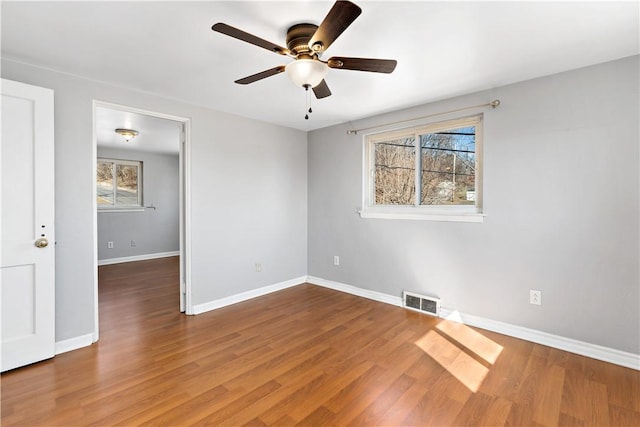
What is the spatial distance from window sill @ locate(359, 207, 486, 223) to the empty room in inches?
1.3

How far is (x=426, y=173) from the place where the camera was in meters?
3.46

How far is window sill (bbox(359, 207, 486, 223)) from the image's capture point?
3.04 m

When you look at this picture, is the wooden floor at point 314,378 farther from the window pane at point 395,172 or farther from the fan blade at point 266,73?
the fan blade at point 266,73

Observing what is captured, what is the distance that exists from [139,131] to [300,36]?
155 inches

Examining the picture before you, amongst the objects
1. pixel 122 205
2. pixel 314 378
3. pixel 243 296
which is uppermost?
pixel 122 205

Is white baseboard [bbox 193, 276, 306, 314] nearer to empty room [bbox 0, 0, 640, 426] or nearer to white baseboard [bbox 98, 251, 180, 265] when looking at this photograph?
empty room [bbox 0, 0, 640, 426]

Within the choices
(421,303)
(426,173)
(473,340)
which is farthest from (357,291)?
(426,173)

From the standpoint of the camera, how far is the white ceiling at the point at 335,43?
1.70 m

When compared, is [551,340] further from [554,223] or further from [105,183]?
[105,183]

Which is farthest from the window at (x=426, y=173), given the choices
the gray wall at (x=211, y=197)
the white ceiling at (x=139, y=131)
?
the white ceiling at (x=139, y=131)

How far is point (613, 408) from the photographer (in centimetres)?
182

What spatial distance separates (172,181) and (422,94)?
600 centimetres

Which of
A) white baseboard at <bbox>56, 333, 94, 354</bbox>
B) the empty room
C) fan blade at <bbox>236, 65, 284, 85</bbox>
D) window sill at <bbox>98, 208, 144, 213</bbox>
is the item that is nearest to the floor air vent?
the empty room

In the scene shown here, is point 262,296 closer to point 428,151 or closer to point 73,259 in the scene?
point 73,259
